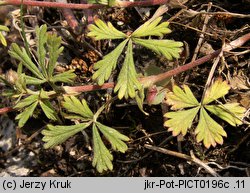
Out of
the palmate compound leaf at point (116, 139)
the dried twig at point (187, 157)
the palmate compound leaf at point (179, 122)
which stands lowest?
the dried twig at point (187, 157)

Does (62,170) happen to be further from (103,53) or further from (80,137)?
(103,53)

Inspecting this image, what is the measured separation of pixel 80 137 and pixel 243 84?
0.88m

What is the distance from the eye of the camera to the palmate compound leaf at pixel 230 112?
1.79 m

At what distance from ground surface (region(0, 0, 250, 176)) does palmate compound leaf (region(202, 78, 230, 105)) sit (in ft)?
0.51

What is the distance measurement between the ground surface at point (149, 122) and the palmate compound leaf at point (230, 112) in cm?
17

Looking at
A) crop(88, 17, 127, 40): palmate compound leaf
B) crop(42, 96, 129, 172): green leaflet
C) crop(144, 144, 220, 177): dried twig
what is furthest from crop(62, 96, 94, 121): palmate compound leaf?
crop(144, 144, 220, 177): dried twig

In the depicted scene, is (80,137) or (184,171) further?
(80,137)

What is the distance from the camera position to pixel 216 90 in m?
1.83

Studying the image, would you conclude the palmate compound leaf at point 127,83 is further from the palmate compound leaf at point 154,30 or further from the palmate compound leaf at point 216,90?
the palmate compound leaf at point 216,90

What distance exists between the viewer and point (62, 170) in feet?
7.42

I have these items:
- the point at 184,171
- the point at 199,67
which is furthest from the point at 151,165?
the point at 199,67

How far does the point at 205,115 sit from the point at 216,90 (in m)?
0.12

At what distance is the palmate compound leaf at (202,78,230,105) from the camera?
1.81m

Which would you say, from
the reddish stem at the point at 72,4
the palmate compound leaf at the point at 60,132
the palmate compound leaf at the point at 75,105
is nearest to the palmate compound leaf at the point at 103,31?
the reddish stem at the point at 72,4
